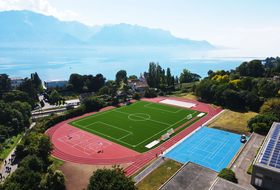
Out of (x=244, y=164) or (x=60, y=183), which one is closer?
(x=60, y=183)

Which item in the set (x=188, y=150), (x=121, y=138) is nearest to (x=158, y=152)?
(x=188, y=150)

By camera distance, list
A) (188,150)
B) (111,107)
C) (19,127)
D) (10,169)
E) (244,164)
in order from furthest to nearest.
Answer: (111,107)
(19,127)
(188,150)
(10,169)
(244,164)

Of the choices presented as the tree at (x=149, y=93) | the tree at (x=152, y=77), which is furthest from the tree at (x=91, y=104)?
the tree at (x=152, y=77)

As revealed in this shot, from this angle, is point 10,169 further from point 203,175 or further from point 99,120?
point 203,175

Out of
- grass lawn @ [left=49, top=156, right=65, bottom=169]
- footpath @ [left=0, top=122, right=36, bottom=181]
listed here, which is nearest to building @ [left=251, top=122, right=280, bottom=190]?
grass lawn @ [left=49, top=156, right=65, bottom=169]

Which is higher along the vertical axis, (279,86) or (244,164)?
(279,86)

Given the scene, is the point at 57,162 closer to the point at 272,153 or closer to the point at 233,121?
the point at 272,153

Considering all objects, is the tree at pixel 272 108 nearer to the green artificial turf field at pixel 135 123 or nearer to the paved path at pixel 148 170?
the green artificial turf field at pixel 135 123
